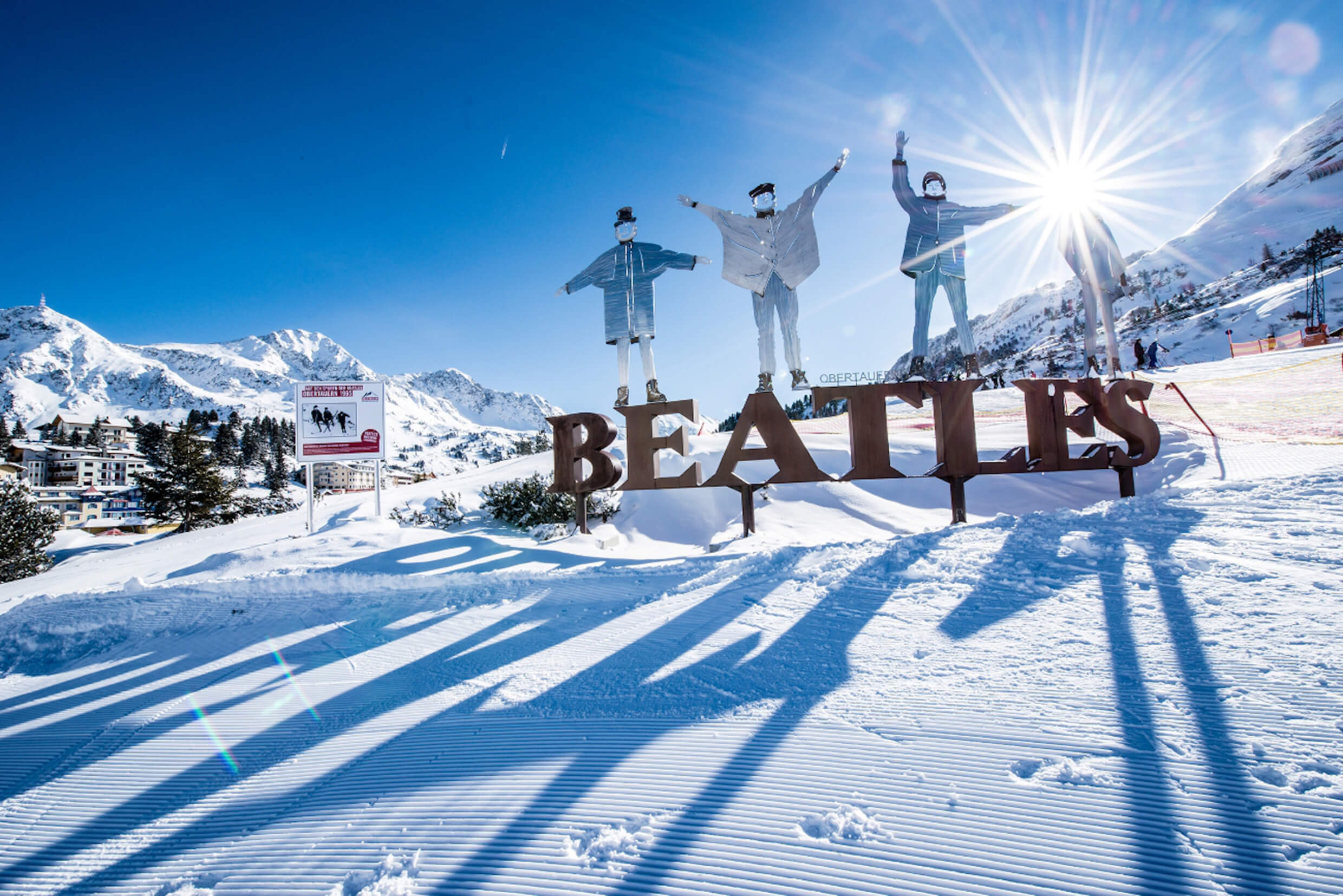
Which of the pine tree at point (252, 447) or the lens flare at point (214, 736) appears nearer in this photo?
the lens flare at point (214, 736)

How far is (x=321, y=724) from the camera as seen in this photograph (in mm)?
2758

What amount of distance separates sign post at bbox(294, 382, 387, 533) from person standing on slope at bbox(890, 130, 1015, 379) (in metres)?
9.96

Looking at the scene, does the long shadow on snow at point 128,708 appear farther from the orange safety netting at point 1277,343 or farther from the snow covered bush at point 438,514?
the orange safety netting at point 1277,343

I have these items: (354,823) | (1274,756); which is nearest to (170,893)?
(354,823)

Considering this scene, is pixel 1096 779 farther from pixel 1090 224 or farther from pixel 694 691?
pixel 1090 224

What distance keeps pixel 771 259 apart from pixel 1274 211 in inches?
4796

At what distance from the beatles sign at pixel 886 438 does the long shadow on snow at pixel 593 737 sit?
13.7 feet

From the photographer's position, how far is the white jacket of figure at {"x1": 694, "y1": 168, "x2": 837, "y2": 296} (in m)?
8.55

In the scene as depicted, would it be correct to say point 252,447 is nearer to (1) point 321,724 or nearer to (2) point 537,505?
(2) point 537,505

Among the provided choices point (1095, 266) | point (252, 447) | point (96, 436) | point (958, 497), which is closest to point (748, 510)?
point (958, 497)

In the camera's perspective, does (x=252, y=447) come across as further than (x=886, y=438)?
Yes

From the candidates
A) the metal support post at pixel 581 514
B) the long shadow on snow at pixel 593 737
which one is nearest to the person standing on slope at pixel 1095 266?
the metal support post at pixel 581 514

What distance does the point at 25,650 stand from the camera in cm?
427

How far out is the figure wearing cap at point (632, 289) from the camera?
9180 mm
